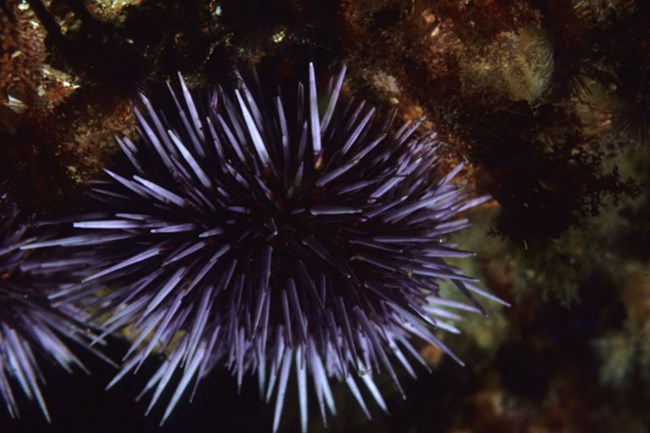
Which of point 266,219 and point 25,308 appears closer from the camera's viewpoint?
point 266,219

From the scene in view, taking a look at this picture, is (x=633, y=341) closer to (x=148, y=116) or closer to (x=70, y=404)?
(x=148, y=116)

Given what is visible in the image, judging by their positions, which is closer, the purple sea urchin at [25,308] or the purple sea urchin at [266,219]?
the purple sea urchin at [266,219]

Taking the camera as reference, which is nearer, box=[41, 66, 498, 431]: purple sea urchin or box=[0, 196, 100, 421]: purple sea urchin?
box=[41, 66, 498, 431]: purple sea urchin

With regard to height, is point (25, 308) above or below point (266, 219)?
above
